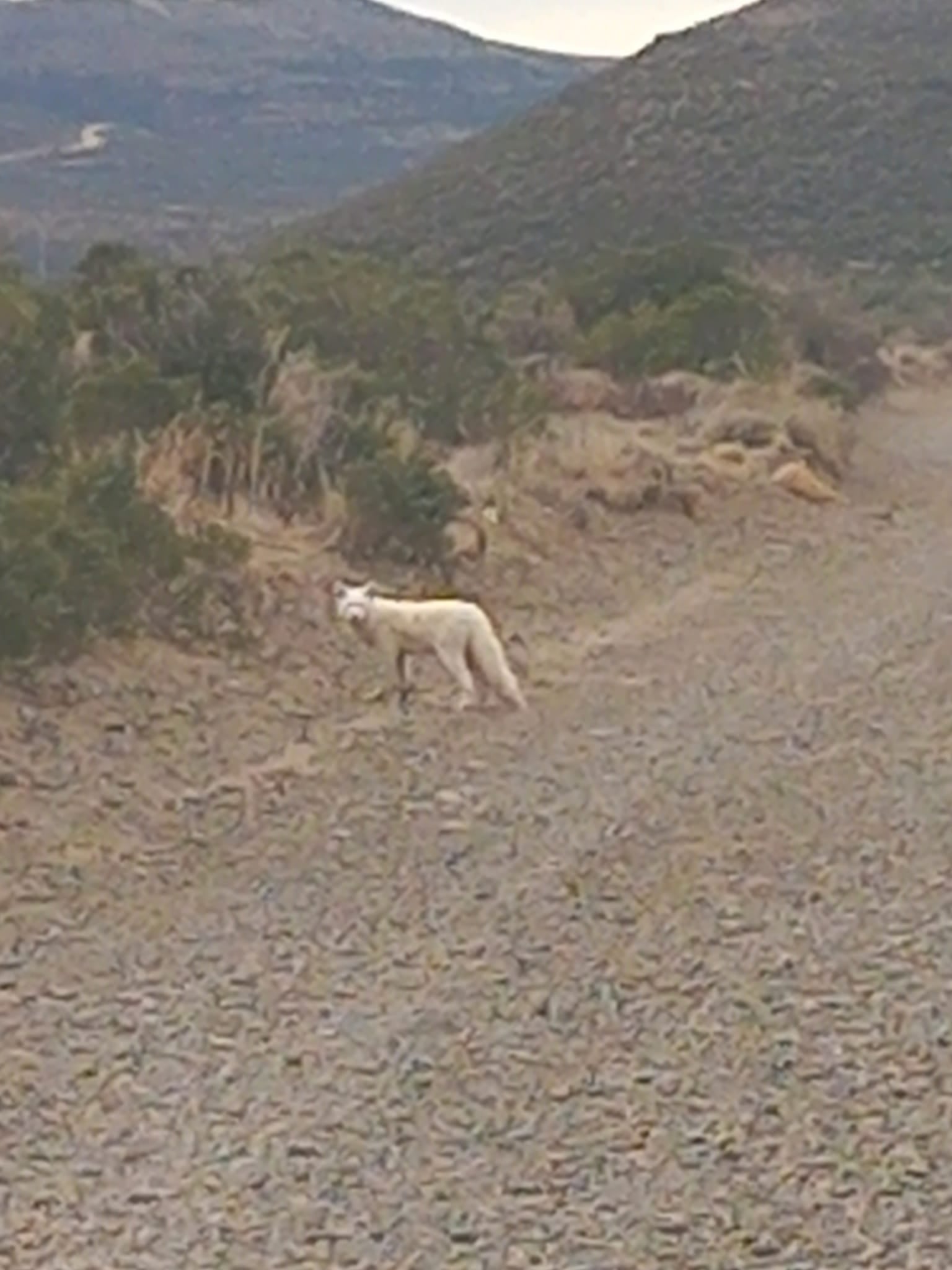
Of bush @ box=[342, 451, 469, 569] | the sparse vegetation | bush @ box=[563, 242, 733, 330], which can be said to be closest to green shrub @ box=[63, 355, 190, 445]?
the sparse vegetation

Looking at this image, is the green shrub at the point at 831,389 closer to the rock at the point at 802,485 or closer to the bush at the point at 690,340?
the bush at the point at 690,340

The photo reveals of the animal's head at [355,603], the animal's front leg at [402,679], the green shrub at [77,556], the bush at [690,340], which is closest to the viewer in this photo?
the green shrub at [77,556]

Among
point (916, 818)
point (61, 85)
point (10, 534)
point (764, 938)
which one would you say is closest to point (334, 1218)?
point (764, 938)

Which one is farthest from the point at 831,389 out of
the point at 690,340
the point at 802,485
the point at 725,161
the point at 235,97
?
the point at 235,97

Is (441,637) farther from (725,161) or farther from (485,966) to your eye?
(725,161)

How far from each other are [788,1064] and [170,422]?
28.0ft

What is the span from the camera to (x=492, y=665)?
12.1 m

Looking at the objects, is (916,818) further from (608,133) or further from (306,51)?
(306,51)

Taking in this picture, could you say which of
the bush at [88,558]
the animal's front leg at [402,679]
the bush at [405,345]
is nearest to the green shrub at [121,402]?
the bush at [88,558]

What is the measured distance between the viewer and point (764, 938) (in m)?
8.37

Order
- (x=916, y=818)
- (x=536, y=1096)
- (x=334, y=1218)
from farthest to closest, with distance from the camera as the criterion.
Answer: (x=916, y=818) → (x=536, y=1096) → (x=334, y=1218)

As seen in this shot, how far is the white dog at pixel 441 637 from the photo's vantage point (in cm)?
1195

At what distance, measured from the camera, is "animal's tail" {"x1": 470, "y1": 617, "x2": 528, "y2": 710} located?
1198 cm

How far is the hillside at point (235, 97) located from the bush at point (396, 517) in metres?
54.8
